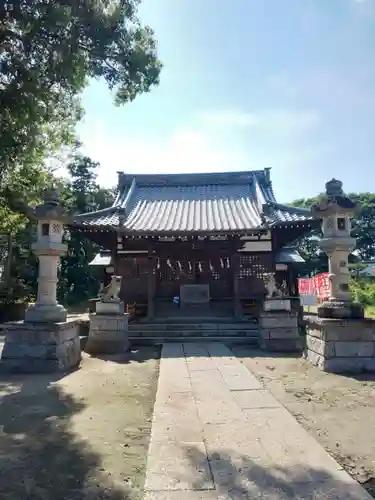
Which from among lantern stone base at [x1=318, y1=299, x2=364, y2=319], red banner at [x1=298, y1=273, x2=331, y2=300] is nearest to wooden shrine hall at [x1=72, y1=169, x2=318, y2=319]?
red banner at [x1=298, y1=273, x2=331, y2=300]

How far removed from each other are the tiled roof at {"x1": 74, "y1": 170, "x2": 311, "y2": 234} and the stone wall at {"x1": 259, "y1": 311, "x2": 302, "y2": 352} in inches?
142

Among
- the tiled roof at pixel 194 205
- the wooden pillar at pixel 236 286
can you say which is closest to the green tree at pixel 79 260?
the tiled roof at pixel 194 205

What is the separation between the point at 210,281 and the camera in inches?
575

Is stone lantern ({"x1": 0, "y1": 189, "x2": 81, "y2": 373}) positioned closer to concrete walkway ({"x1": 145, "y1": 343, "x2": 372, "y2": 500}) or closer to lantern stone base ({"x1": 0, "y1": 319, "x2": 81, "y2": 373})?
lantern stone base ({"x1": 0, "y1": 319, "x2": 81, "y2": 373})

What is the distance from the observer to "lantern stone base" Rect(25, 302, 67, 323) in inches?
296

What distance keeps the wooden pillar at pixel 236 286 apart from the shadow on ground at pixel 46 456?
8083 mm

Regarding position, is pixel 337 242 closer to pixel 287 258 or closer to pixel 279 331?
pixel 279 331

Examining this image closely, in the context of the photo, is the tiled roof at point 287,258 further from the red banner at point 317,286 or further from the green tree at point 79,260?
the green tree at point 79,260

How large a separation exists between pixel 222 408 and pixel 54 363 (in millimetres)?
3901

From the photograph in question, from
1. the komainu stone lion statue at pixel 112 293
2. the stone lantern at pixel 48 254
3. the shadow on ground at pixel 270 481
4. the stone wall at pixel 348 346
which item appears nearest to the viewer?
the shadow on ground at pixel 270 481

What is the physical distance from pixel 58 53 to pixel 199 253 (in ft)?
30.9

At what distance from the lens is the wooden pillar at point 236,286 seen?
42.0 ft

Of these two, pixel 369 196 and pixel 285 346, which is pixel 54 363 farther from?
pixel 369 196

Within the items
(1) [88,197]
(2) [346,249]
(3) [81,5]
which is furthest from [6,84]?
(1) [88,197]
